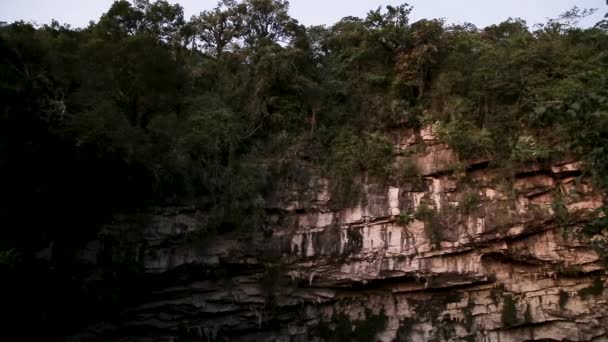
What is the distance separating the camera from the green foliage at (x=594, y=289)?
1102 centimetres

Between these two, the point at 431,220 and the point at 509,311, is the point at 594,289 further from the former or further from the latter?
the point at 431,220

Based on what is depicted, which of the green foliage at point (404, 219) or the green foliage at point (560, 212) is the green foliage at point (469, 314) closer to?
the green foliage at point (404, 219)

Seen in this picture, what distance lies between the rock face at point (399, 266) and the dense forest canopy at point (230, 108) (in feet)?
1.74

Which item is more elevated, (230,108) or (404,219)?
(230,108)

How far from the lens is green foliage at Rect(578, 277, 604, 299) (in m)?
11.0

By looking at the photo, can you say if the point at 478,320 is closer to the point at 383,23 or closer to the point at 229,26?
the point at 383,23

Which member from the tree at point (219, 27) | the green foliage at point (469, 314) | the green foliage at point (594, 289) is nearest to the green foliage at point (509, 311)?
the green foliage at point (469, 314)

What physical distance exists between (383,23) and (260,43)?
352cm

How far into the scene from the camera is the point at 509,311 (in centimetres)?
1145

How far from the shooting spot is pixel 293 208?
41.5ft

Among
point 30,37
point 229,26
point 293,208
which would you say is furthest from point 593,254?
point 30,37

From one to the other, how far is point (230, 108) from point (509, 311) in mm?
8355

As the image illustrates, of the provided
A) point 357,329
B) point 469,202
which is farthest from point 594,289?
point 357,329

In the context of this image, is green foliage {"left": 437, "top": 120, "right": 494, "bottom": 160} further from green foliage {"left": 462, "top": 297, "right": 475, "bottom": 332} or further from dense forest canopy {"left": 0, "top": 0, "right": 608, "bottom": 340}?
green foliage {"left": 462, "top": 297, "right": 475, "bottom": 332}
